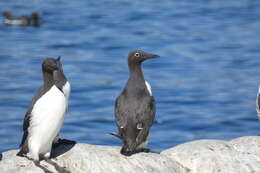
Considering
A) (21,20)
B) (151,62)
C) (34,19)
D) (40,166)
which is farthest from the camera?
(21,20)

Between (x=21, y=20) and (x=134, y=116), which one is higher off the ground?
(x=134, y=116)

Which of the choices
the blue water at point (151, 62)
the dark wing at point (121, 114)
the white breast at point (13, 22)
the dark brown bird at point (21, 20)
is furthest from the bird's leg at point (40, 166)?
the white breast at point (13, 22)

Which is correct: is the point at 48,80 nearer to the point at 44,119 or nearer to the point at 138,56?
the point at 44,119

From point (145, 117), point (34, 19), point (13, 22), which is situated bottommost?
point (13, 22)

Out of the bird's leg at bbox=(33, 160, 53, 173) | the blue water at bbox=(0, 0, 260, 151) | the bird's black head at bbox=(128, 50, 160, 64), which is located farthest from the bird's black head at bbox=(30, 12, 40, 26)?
the bird's leg at bbox=(33, 160, 53, 173)

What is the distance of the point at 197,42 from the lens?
23.0 m

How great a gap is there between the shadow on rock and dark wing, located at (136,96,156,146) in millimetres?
871

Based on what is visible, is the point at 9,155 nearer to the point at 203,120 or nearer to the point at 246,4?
the point at 203,120

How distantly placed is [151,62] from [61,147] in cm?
1233

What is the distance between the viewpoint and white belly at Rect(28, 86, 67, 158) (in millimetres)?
8805

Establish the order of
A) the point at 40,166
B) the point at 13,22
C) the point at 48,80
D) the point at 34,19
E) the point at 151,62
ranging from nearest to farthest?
the point at 40,166
the point at 48,80
the point at 151,62
the point at 34,19
the point at 13,22

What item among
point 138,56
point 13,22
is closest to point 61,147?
point 138,56

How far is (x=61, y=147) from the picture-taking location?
30.8ft

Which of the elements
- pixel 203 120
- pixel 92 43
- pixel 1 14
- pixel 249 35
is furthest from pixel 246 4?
pixel 203 120
